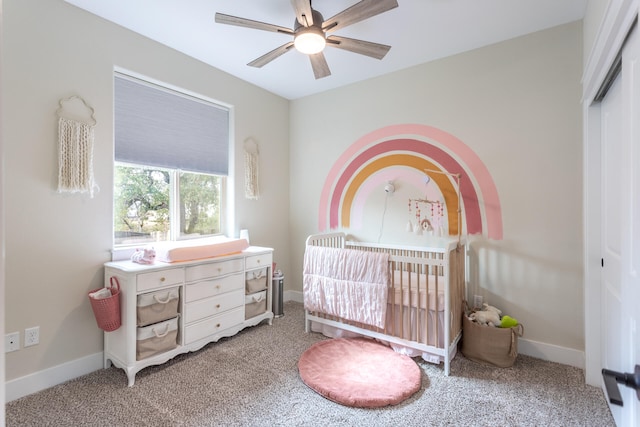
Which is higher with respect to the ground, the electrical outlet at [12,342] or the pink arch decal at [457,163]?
the pink arch decal at [457,163]

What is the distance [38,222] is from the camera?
2.01 m

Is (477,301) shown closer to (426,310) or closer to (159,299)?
(426,310)

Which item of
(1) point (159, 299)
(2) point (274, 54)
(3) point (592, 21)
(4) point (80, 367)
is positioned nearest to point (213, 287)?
(1) point (159, 299)

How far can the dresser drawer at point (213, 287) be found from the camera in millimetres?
2432

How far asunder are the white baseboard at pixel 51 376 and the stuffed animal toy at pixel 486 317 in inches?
109

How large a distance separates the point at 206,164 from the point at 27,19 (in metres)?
1.51

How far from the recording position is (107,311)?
205 centimetres

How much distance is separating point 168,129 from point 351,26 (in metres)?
1.74

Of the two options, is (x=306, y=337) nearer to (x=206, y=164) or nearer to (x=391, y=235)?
(x=391, y=235)

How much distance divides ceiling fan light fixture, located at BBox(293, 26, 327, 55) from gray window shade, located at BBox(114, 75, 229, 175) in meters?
1.38

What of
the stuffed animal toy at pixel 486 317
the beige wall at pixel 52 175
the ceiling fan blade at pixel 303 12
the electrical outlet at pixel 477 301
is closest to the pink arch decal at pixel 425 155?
the electrical outlet at pixel 477 301

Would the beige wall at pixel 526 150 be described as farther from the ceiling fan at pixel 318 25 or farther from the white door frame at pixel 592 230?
the ceiling fan at pixel 318 25

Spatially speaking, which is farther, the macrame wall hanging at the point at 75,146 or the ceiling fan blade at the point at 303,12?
the macrame wall hanging at the point at 75,146

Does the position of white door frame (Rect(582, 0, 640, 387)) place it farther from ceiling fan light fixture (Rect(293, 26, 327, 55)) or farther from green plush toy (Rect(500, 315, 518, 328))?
ceiling fan light fixture (Rect(293, 26, 327, 55))
